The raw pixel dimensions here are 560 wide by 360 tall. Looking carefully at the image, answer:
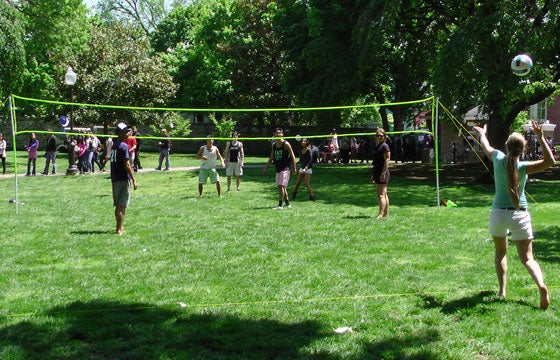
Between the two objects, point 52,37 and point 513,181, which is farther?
point 52,37

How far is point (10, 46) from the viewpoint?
22.6 metres

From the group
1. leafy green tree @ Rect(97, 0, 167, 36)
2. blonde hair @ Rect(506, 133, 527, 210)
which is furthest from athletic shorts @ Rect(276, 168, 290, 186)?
leafy green tree @ Rect(97, 0, 167, 36)

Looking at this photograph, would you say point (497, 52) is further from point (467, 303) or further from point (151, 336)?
point (151, 336)

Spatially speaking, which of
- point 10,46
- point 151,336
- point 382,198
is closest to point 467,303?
point 151,336

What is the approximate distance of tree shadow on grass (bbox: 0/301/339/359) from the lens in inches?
192

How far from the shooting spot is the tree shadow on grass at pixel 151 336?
4887 millimetres

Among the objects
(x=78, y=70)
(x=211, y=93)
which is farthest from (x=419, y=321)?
(x=211, y=93)

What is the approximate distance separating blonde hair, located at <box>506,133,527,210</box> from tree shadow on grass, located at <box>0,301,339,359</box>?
7.31ft

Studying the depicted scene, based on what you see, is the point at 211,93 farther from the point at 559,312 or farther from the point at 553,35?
the point at 559,312

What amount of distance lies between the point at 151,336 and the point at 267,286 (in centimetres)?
190

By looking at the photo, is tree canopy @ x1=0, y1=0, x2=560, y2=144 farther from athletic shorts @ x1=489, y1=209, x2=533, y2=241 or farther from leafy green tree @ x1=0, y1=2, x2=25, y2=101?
athletic shorts @ x1=489, y1=209, x2=533, y2=241

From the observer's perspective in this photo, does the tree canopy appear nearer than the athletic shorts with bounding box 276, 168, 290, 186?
No

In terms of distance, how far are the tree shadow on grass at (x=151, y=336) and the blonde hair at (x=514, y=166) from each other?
2229 mm

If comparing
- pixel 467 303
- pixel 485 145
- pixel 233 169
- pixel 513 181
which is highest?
pixel 485 145
